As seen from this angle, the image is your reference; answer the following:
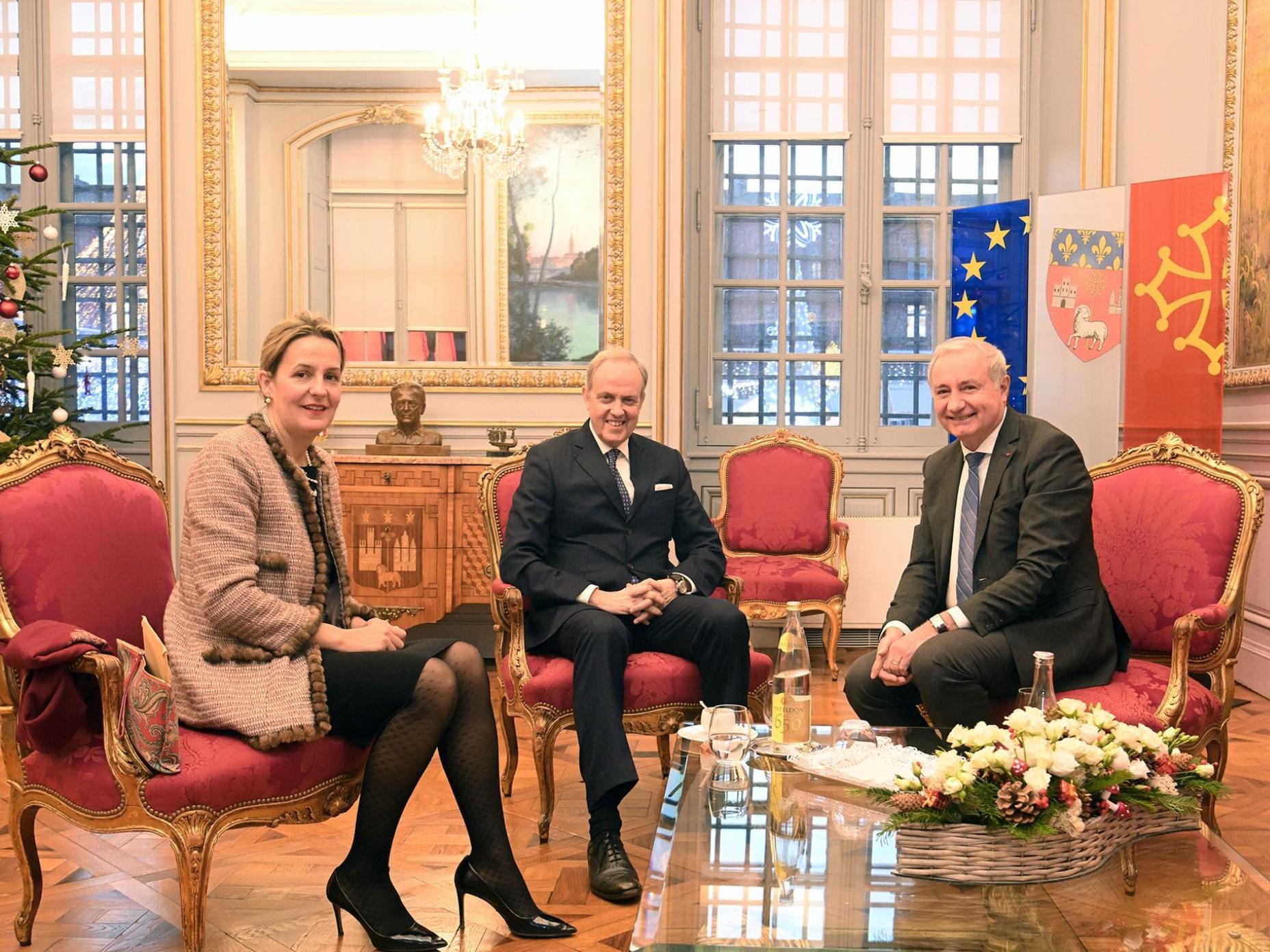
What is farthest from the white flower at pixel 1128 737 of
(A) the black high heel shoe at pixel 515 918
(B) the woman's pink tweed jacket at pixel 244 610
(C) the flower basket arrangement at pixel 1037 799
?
(B) the woman's pink tweed jacket at pixel 244 610

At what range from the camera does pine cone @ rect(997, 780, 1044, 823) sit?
68.5 inches

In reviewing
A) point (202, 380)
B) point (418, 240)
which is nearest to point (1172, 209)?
point (418, 240)

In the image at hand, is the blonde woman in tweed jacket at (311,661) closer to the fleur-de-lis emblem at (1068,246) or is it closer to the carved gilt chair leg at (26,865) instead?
the carved gilt chair leg at (26,865)

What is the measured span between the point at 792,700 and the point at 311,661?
38.9 inches

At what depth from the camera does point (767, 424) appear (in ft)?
20.1

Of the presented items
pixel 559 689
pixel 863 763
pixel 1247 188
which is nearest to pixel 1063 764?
pixel 863 763

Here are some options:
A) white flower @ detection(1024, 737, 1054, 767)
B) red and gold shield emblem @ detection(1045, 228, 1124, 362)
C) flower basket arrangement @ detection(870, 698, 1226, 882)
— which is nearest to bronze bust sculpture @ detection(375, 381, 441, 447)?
red and gold shield emblem @ detection(1045, 228, 1124, 362)

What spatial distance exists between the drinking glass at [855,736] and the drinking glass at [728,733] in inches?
7.7

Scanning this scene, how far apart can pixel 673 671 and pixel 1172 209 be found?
288 centimetres

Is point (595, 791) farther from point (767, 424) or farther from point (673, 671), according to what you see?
point (767, 424)

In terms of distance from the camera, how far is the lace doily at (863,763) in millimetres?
2166

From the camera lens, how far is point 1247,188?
197 inches

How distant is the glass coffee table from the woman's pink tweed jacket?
828 mm

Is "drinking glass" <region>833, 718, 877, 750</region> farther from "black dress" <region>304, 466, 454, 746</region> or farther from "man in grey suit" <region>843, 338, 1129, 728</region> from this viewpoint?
"black dress" <region>304, 466, 454, 746</region>
